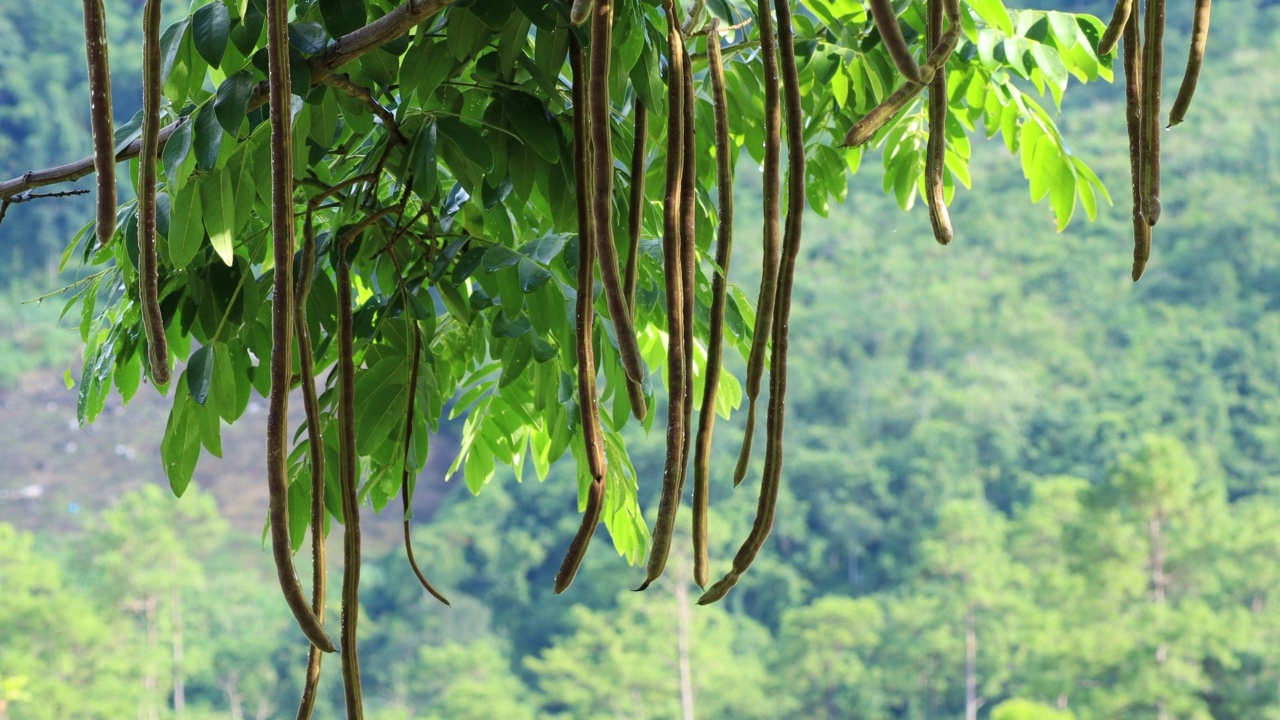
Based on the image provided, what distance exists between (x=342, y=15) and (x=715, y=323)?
0.25 meters

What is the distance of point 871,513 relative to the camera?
2023 centimetres

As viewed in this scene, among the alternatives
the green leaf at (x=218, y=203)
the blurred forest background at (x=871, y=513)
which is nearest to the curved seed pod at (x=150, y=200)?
the green leaf at (x=218, y=203)

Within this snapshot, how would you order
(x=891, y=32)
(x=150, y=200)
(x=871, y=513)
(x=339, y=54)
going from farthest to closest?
1. (x=871, y=513)
2. (x=339, y=54)
3. (x=150, y=200)
4. (x=891, y=32)

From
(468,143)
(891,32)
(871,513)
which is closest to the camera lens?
(891,32)

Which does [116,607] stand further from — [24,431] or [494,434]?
[494,434]

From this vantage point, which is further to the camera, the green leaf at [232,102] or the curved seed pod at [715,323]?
the green leaf at [232,102]

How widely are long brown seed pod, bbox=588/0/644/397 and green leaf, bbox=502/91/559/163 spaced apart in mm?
285

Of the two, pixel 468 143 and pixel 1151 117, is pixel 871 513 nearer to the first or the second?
pixel 468 143

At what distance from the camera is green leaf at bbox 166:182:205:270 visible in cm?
67

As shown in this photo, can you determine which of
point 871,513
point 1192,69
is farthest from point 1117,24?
point 871,513

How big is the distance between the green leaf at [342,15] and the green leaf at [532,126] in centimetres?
12

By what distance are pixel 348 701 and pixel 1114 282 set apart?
21822mm

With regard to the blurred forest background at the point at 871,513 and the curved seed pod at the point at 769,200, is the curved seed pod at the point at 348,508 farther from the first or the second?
the blurred forest background at the point at 871,513

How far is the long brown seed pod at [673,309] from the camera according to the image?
1.45 ft
